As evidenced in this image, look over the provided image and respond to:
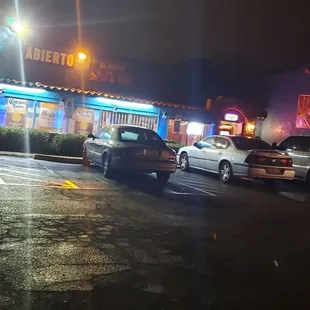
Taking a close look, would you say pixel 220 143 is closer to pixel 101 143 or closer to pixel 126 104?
pixel 101 143

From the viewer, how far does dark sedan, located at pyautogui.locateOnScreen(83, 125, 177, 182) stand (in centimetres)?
1154

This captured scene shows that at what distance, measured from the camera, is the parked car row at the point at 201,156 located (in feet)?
38.3

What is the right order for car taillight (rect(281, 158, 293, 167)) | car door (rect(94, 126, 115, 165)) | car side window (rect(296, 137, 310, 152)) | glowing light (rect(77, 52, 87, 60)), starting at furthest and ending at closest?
glowing light (rect(77, 52, 87, 60)), car side window (rect(296, 137, 310, 152)), car taillight (rect(281, 158, 293, 167)), car door (rect(94, 126, 115, 165))

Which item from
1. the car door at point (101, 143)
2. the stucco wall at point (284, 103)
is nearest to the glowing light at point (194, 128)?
the stucco wall at point (284, 103)

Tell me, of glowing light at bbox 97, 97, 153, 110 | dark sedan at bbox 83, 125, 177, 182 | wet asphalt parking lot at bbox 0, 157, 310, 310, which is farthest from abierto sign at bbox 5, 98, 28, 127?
wet asphalt parking lot at bbox 0, 157, 310, 310

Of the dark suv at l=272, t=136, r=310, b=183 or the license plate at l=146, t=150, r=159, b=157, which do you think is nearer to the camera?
the license plate at l=146, t=150, r=159, b=157

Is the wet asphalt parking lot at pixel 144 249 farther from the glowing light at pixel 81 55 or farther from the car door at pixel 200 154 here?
the glowing light at pixel 81 55

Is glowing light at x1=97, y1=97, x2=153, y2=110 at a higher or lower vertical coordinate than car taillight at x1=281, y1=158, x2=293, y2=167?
higher

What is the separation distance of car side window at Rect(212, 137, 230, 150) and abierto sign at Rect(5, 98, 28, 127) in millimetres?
9647

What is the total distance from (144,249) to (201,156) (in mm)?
9474

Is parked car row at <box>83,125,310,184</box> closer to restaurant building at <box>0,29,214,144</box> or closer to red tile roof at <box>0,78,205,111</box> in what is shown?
red tile roof at <box>0,78,205,111</box>

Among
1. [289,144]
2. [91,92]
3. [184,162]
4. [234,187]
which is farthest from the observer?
[91,92]

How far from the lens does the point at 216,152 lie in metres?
14.2

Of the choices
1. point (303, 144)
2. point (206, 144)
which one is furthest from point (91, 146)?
point (303, 144)
